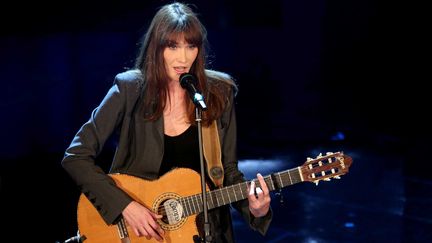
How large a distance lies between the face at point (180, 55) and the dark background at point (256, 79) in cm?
286

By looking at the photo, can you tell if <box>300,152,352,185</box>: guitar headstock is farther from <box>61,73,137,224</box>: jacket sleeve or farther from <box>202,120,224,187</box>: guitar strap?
<box>61,73,137,224</box>: jacket sleeve

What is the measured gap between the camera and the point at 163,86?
315 centimetres

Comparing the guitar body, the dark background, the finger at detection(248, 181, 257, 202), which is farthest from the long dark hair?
the dark background

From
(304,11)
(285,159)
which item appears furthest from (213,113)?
(304,11)

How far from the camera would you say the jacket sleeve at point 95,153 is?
299 centimetres

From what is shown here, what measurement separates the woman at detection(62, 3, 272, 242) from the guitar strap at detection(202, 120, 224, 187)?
1.1 inches

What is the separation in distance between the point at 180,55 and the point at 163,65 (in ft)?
0.53

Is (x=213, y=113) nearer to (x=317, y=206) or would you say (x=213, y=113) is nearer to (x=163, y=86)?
(x=163, y=86)

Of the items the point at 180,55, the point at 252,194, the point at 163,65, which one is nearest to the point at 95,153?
the point at 163,65

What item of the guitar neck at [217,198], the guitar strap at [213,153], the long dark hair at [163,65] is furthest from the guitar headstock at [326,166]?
the long dark hair at [163,65]

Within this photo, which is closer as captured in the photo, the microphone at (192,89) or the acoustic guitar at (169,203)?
the microphone at (192,89)

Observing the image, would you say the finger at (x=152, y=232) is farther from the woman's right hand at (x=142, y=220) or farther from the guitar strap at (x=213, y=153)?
the guitar strap at (x=213, y=153)

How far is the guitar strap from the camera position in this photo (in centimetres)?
306

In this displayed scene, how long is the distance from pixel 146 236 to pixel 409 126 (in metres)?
6.80
